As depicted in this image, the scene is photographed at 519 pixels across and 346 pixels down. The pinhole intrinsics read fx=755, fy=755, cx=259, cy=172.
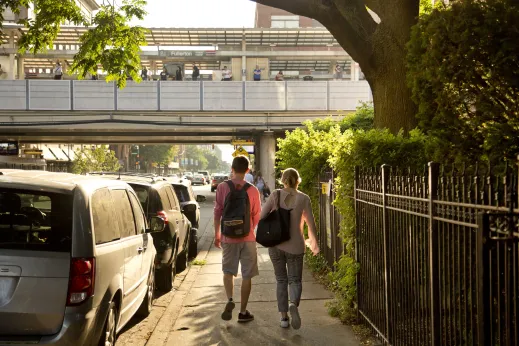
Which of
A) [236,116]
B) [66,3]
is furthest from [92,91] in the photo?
[66,3]

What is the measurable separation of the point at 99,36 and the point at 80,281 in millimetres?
10942

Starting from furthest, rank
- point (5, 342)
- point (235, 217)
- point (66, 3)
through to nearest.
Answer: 1. point (66, 3)
2. point (235, 217)
3. point (5, 342)

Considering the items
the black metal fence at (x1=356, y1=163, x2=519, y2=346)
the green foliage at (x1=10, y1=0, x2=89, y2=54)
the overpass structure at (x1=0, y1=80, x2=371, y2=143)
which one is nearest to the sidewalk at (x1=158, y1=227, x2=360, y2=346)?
the black metal fence at (x1=356, y1=163, x2=519, y2=346)

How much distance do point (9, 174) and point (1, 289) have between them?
1.13 meters

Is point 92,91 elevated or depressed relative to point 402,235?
elevated

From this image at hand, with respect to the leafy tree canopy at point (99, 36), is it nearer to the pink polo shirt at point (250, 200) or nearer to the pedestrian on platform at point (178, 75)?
the pink polo shirt at point (250, 200)

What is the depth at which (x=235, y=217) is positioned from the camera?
26.4 feet

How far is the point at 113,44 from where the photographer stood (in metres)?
16.0

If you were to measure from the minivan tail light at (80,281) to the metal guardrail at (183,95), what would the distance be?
→ 1300 inches

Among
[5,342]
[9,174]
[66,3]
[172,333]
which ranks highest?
[66,3]

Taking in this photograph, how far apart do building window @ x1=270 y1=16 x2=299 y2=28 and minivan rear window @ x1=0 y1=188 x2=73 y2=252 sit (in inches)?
3065

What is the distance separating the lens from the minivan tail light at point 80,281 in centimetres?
546

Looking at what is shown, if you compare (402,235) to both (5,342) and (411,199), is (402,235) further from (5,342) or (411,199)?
(5,342)

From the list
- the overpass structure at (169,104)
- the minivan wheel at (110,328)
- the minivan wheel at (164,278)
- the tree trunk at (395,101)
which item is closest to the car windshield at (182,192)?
the minivan wheel at (164,278)
